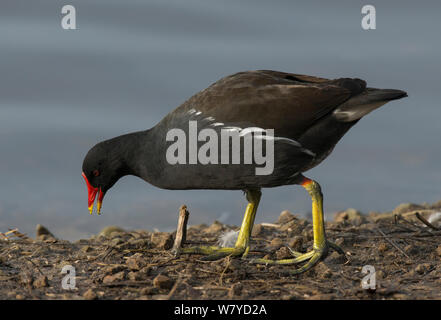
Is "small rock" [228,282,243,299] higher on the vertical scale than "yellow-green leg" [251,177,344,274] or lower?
lower

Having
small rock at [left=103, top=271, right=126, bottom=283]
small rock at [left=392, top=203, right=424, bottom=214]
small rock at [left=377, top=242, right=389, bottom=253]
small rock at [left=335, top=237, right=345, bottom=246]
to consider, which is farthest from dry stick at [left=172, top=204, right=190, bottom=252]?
small rock at [left=392, top=203, right=424, bottom=214]

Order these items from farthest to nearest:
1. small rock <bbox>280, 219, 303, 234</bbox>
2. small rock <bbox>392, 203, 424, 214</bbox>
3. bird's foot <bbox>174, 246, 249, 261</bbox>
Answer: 1. small rock <bbox>392, 203, 424, 214</bbox>
2. small rock <bbox>280, 219, 303, 234</bbox>
3. bird's foot <bbox>174, 246, 249, 261</bbox>

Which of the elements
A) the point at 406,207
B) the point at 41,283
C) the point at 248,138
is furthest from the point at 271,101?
the point at 406,207

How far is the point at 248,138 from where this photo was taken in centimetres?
647

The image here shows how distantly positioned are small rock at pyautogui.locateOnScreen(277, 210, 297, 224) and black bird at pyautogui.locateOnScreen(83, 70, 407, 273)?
153cm

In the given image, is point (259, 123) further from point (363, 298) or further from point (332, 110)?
point (363, 298)

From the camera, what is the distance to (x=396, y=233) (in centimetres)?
817

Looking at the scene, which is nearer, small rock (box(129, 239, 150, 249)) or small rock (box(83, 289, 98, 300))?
small rock (box(83, 289, 98, 300))

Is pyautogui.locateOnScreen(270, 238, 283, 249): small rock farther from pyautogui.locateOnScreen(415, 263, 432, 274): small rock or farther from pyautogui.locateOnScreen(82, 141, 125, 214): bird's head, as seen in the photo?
pyautogui.locateOnScreen(82, 141, 125, 214): bird's head

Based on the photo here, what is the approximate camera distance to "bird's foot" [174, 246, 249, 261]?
6.94 m

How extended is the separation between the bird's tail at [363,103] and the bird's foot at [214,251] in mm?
1835

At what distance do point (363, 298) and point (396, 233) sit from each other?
2.75 m
